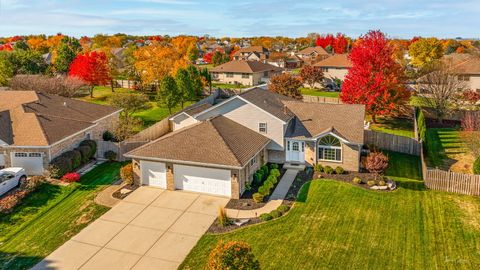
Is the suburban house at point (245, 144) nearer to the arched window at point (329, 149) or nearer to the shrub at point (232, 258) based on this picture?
the arched window at point (329, 149)

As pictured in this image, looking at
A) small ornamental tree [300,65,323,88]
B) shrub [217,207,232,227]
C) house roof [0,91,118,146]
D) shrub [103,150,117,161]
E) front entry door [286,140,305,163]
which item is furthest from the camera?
small ornamental tree [300,65,323,88]

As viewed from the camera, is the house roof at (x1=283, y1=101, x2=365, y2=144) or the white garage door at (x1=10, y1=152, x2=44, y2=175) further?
the house roof at (x1=283, y1=101, x2=365, y2=144)

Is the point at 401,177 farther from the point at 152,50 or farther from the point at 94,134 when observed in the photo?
the point at 152,50

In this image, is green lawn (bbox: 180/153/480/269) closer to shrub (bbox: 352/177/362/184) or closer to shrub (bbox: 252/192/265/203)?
shrub (bbox: 352/177/362/184)

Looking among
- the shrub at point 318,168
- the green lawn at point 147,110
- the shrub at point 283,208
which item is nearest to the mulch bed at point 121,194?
the shrub at point 283,208

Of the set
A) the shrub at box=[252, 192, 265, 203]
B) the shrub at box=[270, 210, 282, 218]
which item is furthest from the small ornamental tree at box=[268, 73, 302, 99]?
the shrub at box=[270, 210, 282, 218]

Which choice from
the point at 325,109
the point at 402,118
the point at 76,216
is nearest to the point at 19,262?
the point at 76,216

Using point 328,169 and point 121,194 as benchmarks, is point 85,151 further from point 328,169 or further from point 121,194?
point 328,169
